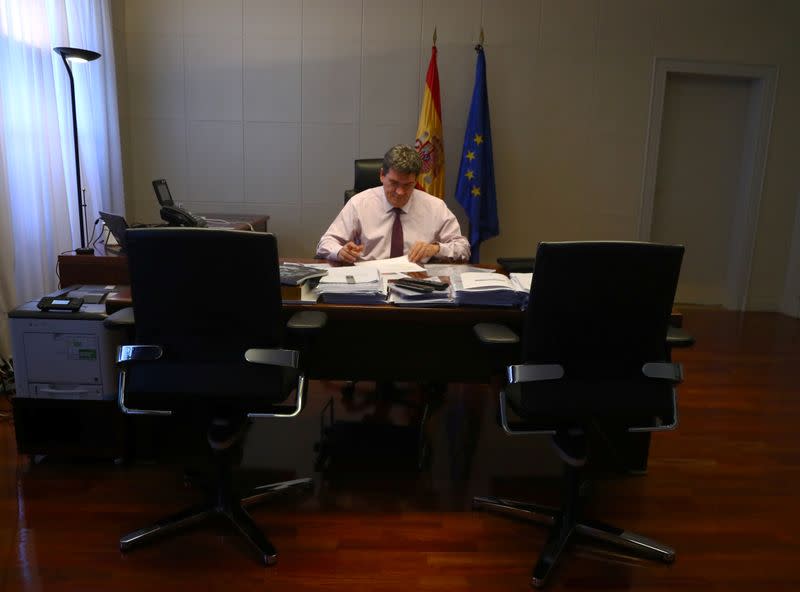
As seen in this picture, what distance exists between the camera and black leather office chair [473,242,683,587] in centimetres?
158

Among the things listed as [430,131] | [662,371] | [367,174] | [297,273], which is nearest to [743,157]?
[430,131]

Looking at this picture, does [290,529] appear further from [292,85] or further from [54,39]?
[292,85]

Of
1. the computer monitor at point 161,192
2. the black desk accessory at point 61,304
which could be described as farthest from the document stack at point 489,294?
the computer monitor at point 161,192

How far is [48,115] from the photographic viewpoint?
3285 millimetres

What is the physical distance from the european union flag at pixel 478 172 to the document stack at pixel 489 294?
8.45ft

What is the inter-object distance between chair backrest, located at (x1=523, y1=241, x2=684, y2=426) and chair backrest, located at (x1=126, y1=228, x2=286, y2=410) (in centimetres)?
71

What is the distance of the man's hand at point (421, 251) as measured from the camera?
8.80 feet

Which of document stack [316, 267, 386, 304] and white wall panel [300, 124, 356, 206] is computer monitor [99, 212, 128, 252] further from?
white wall panel [300, 124, 356, 206]

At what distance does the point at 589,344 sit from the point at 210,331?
1022mm

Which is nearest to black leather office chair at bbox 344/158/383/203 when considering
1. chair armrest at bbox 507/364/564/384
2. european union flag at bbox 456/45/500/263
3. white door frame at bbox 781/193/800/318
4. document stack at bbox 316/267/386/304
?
european union flag at bbox 456/45/500/263

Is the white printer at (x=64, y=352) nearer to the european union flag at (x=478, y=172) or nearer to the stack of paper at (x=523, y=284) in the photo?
the stack of paper at (x=523, y=284)

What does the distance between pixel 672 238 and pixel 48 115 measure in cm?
460

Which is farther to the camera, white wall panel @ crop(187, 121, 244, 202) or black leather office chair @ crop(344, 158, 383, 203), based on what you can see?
white wall panel @ crop(187, 121, 244, 202)

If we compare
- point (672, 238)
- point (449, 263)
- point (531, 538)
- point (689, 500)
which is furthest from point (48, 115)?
Answer: point (672, 238)
